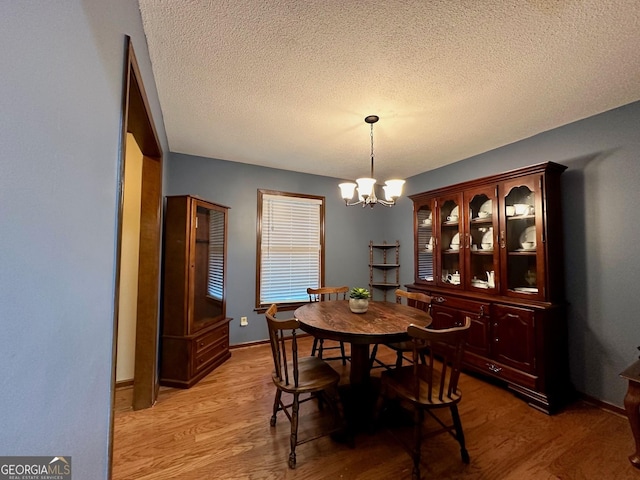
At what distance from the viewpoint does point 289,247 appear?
4.06 metres

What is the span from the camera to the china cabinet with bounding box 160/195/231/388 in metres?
2.62

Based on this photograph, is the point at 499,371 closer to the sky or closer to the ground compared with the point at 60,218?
closer to the ground

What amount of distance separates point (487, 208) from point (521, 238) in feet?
1.49

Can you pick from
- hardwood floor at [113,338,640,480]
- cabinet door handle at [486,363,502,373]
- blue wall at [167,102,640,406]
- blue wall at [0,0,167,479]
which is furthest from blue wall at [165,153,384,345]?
blue wall at [0,0,167,479]

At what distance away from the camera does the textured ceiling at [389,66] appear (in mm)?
1403

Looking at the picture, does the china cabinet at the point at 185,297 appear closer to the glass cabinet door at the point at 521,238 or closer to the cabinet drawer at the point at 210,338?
the cabinet drawer at the point at 210,338

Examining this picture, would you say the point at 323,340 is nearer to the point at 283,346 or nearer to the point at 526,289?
the point at 283,346

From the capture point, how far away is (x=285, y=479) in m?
1.54

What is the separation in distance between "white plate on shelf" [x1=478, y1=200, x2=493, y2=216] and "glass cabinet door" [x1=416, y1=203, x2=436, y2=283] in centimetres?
57

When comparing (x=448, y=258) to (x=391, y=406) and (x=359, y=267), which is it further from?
(x=391, y=406)

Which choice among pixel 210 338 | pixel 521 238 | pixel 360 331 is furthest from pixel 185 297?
pixel 521 238

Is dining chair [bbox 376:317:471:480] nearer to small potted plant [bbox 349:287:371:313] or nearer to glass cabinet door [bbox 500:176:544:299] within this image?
small potted plant [bbox 349:287:371:313]

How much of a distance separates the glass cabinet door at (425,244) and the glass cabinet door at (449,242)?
0.33 ft

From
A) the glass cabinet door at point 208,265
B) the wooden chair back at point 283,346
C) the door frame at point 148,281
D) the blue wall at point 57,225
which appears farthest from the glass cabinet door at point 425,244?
the blue wall at point 57,225
